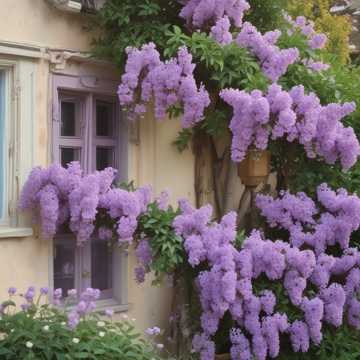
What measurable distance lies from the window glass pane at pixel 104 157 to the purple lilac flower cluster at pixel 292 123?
3.88 feet

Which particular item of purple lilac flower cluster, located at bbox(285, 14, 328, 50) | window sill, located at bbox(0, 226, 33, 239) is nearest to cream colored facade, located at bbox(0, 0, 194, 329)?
window sill, located at bbox(0, 226, 33, 239)

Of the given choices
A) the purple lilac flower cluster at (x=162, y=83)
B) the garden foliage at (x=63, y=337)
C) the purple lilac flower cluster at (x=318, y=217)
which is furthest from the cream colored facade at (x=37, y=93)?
the purple lilac flower cluster at (x=318, y=217)

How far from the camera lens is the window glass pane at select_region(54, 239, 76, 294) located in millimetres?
6473

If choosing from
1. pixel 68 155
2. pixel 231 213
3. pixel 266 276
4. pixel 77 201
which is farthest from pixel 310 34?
pixel 77 201

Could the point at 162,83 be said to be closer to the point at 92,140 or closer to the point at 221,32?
the point at 221,32

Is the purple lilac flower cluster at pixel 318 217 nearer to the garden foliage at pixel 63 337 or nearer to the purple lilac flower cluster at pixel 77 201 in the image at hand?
the purple lilac flower cluster at pixel 77 201

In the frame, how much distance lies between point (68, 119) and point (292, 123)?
1917mm

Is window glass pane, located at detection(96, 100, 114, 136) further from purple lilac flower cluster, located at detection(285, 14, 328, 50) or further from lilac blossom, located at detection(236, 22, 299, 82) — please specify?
purple lilac flower cluster, located at detection(285, 14, 328, 50)

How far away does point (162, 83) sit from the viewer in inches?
249

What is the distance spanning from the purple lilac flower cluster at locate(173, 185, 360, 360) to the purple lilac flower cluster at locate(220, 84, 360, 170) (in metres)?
0.47

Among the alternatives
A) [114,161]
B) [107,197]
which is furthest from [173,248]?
[114,161]

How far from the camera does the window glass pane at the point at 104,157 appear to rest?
22.3 feet

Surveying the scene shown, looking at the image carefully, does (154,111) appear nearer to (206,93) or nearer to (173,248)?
(206,93)

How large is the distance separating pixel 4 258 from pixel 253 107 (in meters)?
2.31
